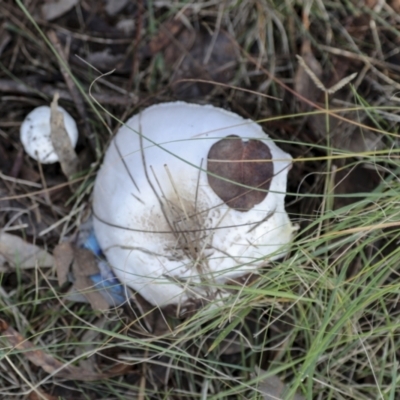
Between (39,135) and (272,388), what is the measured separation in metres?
1.10

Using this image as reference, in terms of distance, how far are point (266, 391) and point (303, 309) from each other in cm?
27

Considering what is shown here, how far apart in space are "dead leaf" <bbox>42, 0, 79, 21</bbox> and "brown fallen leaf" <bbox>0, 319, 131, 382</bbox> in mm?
1130

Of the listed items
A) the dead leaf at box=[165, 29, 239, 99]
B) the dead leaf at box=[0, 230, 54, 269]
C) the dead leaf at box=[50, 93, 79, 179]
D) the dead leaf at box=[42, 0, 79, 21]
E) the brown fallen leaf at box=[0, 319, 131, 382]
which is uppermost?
the dead leaf at box=[42, 0, 79, 21]

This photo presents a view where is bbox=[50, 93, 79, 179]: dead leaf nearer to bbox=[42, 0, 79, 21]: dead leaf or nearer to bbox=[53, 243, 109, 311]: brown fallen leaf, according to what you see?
bbox=[53, 243, 109, 311]: brown fallen leaf

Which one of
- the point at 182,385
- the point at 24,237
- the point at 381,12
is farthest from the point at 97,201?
the point at 381,12

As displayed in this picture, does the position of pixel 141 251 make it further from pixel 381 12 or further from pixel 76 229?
pixel 381 12

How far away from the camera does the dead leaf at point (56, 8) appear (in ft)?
7.05

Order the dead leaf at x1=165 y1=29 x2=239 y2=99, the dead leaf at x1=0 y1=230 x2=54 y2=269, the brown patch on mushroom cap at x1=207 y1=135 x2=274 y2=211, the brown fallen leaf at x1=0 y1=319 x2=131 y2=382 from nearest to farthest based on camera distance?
the brown patch on mushroom cap at x1=207 y1=135 x2=274 y2=211 → the brown fallen leaf at x1=0 y1=319 x2=131 y2=382 → the dead leaf at x1=0 y1=230 x2=54 y2=269 → the dead leaf at x1=165 y1=29 x2=239 y2=99

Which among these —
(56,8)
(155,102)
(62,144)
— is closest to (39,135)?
(62,144)

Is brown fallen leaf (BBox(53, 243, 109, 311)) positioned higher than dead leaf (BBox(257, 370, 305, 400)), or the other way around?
brown fallen leaf (BBox(53, 243, 109, 311))

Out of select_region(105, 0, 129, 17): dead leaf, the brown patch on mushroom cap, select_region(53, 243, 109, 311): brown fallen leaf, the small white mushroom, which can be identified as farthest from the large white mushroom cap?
select_region(105, 0, 129, 17): dead leaf

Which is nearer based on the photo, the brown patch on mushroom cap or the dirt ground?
the brown patch on mushroom cap

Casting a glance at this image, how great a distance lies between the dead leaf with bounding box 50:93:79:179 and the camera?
1845 millimetres

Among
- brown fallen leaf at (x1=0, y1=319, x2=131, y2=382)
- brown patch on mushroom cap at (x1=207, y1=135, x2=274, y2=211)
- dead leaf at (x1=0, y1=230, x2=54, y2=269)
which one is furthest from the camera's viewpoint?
dead leaf at (x1=0, y1=230, x2=54, y2=269)
